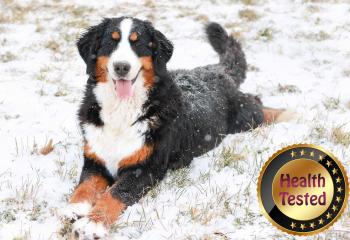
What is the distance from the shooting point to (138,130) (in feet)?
12.9

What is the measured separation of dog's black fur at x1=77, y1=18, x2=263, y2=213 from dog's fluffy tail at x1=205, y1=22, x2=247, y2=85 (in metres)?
0.74

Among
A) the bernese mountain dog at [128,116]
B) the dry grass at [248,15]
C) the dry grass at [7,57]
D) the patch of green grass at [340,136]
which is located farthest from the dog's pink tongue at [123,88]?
the dry grass at [248,15]

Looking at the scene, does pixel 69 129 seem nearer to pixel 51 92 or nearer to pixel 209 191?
pixel 51 92

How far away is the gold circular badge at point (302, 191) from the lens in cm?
297

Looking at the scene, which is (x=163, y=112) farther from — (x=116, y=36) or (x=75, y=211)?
(x=75, y=211)

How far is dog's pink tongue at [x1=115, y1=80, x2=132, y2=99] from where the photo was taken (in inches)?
152

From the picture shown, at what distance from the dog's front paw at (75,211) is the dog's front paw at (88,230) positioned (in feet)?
0.44

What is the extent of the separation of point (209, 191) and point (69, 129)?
2067 mm

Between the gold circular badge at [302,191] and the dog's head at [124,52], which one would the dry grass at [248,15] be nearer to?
the dog's head at [124,52]

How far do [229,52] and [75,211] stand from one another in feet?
10.9

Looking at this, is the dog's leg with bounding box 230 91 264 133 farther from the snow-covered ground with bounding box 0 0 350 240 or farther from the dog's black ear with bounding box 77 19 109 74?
the dog's black ear with bounding box 77 19 109 74

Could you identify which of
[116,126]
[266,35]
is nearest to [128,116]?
[116,126]

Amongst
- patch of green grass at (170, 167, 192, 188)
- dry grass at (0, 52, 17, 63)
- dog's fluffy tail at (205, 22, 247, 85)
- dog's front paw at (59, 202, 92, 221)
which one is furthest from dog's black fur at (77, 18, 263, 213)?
dry grass at (0, 52, 17, 63)

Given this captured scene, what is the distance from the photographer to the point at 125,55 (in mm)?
3723
